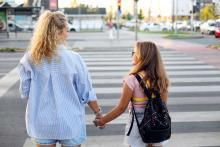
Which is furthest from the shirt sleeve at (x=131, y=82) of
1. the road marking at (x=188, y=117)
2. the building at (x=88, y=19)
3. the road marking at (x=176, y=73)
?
the building at (x=88, y=19)

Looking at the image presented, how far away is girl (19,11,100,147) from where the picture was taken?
3402 mm

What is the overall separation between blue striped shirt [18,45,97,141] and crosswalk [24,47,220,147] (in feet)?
9.07

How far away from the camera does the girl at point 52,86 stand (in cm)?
340

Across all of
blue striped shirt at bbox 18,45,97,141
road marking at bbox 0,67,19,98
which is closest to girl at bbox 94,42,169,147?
blue striped shirt at bbox 18,45,97,141

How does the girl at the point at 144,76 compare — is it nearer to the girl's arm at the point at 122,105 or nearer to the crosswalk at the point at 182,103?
the girl's arm at the point at 122,105

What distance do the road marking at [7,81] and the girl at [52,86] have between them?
703cm

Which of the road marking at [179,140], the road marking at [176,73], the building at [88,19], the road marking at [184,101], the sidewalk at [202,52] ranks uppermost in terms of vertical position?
the building at [88,19]

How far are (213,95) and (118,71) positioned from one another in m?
4.90

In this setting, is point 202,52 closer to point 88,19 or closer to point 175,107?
point 175,107

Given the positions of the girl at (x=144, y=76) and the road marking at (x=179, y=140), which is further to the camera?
the road marking at (x=179, y=140)

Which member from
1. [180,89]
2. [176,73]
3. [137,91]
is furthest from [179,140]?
[176,73]

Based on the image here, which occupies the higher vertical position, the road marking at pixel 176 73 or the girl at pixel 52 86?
the girl at pixel 52 86

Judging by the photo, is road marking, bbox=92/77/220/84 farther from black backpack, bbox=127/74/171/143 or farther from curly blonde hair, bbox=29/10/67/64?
curly blonde hair, bbox=29/10/67/64

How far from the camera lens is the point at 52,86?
341 centimetres
